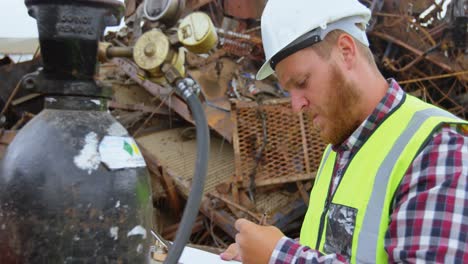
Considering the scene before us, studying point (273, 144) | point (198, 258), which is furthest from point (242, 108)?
point (198, 258)

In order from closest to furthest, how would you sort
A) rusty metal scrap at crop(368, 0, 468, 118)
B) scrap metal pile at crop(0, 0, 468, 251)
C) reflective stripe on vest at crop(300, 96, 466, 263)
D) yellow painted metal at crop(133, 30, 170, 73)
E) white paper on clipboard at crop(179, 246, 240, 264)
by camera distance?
reflective stripe on vest at crop(300, 96, 466, 263) < yellow painted metal at crop(133, 30, 170, 73) < white paper on clipboard at crop(179, 246, 240, 264) < scrap metal pile at crop(0, 0, 468, 251) < rusty metal scrap at crop(368, 0, 468, 118)

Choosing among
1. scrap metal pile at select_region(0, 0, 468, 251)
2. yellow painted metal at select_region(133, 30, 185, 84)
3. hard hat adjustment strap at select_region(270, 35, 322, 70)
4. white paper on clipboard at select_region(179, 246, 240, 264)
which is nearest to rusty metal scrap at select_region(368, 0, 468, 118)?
scrap metal pile at select_region(0, 0, 468, 251)

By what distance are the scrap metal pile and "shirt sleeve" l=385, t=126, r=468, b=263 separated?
2567 millimetres

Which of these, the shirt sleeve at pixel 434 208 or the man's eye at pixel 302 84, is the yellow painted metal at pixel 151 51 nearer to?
the man's eye at pixel 302 84

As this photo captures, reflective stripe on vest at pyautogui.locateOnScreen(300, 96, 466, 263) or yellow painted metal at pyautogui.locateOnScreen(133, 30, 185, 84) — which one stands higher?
yellow painted metal at pyautogui.locateOnScreen(133, 30, 185, 84)

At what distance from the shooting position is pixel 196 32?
5.61 feet

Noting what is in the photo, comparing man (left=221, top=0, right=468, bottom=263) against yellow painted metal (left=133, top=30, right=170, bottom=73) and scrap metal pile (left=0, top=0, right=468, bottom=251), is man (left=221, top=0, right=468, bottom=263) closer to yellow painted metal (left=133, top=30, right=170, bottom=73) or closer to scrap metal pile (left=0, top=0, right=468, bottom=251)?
yellow painted metal (left=133, top=30, right=170, bottom=73)

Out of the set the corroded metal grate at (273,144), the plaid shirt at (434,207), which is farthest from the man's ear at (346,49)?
the corroded metal grate at (273,144)

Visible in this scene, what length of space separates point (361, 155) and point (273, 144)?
2851 millimetres

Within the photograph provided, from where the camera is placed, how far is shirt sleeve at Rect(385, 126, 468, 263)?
0.85m

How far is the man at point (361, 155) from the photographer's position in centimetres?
87

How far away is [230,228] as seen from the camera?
11.8 ft

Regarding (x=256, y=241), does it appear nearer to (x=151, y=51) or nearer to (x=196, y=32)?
(x=151, y=51)

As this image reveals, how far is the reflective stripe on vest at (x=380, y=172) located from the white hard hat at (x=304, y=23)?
236 mm
